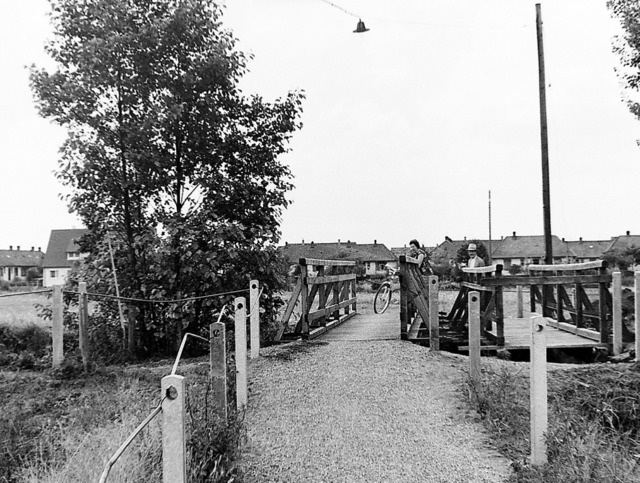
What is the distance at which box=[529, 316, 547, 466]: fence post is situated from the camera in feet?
15.0

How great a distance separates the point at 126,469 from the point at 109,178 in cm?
903

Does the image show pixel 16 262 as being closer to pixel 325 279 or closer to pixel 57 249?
pixel 57 249

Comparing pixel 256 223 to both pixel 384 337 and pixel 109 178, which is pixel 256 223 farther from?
pixel 384 337

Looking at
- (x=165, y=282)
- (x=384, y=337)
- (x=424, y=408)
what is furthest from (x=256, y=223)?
(x=424, y=408)

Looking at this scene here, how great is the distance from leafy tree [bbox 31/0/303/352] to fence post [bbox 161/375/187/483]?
857 cm

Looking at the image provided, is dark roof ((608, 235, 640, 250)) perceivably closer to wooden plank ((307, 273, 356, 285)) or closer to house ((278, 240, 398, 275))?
house ((278, 240, 398, 275))

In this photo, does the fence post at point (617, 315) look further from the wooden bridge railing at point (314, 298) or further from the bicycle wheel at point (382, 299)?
the bicycle wheel at point (382, 299)

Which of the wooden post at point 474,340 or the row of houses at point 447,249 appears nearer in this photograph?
the wooden post at point 474,340

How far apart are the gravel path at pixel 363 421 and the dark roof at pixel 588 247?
81484 mm

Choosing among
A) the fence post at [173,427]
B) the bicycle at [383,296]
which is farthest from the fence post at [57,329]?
the bicycle at [383,296]

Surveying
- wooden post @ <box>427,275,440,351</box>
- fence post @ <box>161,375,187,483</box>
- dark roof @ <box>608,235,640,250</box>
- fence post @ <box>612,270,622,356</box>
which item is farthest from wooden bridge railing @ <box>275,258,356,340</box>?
dark roof @ <box>608,235,640,250</box>

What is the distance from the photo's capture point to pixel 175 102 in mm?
11828

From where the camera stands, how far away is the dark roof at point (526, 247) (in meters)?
79.8

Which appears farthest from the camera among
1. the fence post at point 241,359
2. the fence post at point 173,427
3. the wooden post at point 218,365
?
the fence post at point 241,359
